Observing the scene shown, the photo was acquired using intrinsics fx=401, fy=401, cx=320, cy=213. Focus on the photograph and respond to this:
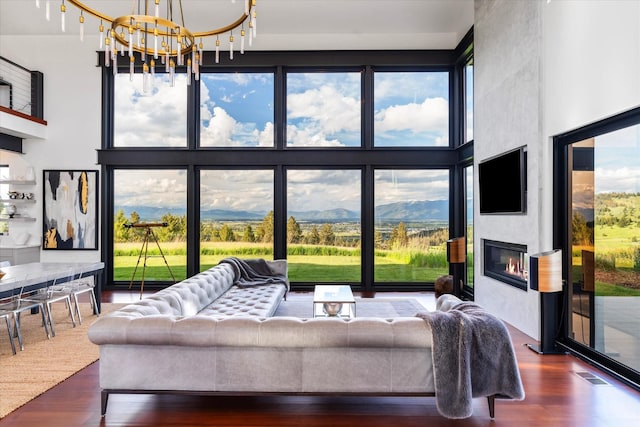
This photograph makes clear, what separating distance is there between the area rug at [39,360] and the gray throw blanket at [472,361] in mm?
2922

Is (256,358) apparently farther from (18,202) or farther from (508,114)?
(18,202)

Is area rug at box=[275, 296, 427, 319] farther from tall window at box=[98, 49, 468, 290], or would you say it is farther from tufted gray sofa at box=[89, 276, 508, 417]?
tufted gray sofa at box=[89, 276, 508, 417]

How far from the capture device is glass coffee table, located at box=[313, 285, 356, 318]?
13.9 feet

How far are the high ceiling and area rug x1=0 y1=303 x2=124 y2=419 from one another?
459 centimetres

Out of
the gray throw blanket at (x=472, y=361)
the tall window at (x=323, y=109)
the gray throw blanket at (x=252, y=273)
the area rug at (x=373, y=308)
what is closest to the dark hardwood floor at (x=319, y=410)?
the gray throw blanket at (x=472, y=361)

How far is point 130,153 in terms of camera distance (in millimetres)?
7191

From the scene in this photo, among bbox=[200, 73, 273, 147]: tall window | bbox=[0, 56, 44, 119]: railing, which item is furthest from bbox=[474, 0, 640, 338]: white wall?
bbox=[0, 56, 44, 119]: railing

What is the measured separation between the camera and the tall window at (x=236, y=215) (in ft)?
23.9

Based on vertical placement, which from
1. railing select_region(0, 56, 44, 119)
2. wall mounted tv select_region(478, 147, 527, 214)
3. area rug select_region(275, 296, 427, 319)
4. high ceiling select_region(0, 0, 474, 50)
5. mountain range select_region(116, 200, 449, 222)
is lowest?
area rug select_region(275, 296, 427, 319)

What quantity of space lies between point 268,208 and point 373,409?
4906 millimetres

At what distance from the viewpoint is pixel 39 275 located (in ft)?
14.3

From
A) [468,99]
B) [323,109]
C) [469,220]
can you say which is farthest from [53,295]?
[468,99]

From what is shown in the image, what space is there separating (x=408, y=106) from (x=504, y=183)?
2914mm

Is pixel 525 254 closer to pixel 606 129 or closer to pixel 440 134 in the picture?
pixel 606 129
